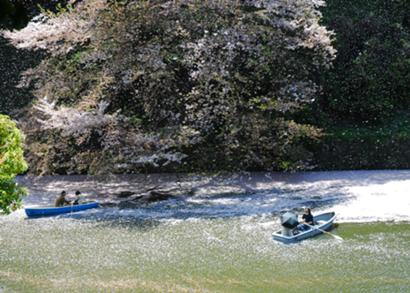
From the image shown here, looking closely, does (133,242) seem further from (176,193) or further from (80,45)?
(80,45)

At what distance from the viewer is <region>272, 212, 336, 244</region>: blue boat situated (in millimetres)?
15406

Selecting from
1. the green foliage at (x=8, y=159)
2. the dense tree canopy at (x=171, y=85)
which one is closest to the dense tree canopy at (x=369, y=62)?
the dense tree canopy at (x=171, y=85)

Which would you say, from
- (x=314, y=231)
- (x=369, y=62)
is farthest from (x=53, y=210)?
(x=369, y=62)

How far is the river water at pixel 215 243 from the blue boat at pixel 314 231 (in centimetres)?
18

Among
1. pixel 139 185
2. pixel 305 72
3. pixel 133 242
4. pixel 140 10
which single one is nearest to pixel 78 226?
A: pixel 133 242

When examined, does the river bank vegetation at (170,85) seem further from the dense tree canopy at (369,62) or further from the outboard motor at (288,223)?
the outboard motor at (288,223)

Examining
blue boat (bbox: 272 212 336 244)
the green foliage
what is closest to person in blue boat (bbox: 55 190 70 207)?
the green foliage

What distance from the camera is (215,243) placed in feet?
51.3

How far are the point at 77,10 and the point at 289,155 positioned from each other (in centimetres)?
815

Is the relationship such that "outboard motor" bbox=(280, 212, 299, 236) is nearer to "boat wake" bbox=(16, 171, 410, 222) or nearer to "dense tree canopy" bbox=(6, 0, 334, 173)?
"boat wake" bbox=(16, 171, 410, 222)

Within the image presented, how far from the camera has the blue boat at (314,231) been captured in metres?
15.4

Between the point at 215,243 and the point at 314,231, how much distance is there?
2360 mm

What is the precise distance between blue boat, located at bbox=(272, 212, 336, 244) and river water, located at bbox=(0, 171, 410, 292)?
18 centimetres

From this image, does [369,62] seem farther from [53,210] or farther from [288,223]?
[53,210]
